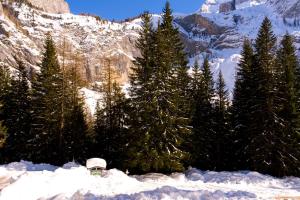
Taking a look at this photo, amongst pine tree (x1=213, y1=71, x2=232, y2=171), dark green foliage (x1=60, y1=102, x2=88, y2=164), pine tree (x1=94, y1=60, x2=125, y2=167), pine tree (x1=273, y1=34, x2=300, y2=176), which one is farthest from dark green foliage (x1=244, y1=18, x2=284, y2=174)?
dark green foliage (x1=60, y1=102, x2=88, y2=164)

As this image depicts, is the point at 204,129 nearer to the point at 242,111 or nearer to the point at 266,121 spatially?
the point at 242,111

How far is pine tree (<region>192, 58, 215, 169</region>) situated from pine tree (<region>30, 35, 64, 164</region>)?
Result: 43.6 ft

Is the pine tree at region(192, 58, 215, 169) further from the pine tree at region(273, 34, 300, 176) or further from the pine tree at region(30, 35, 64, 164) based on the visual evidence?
the pine tree at region(30, 35, 64, 164)

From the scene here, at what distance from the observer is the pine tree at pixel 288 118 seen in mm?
31750

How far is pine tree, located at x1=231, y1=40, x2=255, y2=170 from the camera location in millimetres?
36156

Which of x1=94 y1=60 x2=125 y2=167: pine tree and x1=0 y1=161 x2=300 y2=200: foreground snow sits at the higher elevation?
x1=94 y1=60 x2=125 y2=167: pine tree

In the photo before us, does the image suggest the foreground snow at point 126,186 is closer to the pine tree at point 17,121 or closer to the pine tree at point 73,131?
the pine tree at point 73,131

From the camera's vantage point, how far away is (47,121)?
39.6 metres

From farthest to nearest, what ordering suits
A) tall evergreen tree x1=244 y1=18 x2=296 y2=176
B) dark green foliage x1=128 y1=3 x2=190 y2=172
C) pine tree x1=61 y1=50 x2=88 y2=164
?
pine tree x1=61 y1=50 x2=88 y2=164 → tall evergreen tree x1=244 y1=18 x2=296 y2=176 → dark green foliage x1=128 y1=3 x2=190 y2=172

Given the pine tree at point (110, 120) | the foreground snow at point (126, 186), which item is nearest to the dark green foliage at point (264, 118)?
the foreground snow at point (126, 186)

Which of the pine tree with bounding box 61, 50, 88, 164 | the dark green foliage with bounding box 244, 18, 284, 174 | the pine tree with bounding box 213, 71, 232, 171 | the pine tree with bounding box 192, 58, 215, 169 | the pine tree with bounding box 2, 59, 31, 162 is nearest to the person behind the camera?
the dark green foliage with bounding box 244, 18, 284, 174

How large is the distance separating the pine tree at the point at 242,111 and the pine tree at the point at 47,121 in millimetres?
17038

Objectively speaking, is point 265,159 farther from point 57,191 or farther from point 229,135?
point 57,191

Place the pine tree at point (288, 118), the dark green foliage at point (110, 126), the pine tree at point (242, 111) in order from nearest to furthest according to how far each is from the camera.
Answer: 1. the pine tree at point (288, 118)
2. the pine tree at point (242, 111)
3. the dark green foliage at point (110, 126)
